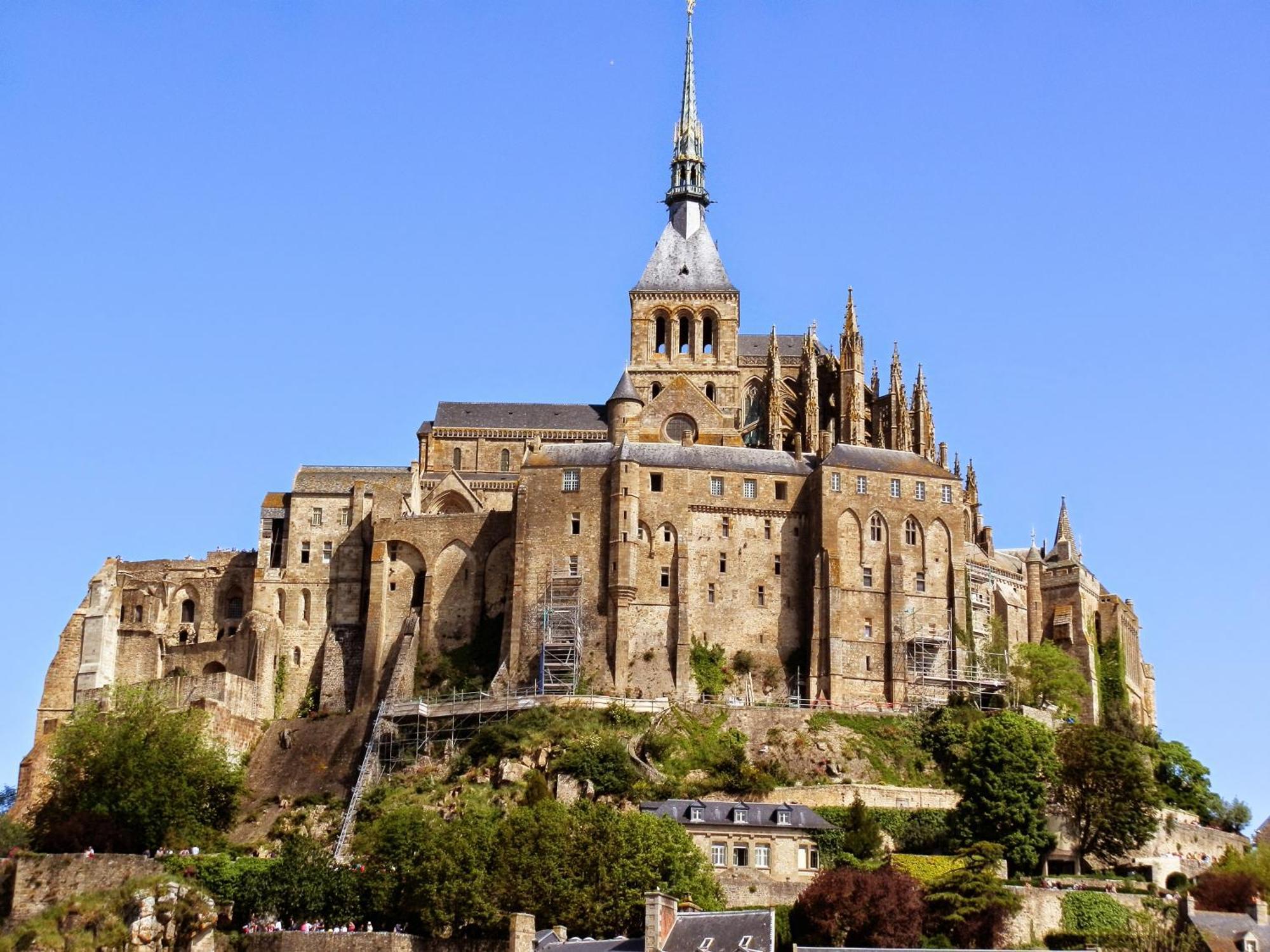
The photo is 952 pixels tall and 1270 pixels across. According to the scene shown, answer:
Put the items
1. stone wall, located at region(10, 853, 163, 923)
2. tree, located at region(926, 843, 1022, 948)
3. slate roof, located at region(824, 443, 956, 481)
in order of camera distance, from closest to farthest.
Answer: tree, located at region(926, 843, 1022, 948) → stone wall, located at region(10, 853, 163, 923) → slate roof, located at region(824, 443, 956, 481)

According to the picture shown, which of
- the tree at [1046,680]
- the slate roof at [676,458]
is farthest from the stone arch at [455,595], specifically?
the tree at [1046,680]

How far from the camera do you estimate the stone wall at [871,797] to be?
8131 cm

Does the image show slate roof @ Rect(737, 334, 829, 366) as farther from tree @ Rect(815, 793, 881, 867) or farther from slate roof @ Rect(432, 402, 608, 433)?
tree @ Rect(815, 793, 881, 867)

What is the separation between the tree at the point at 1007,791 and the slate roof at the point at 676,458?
20.1m

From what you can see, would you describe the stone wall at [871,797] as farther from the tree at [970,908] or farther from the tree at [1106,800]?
the tree at [970,908]

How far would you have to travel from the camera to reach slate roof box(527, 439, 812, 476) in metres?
98.1

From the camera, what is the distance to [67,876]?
79500 millimetres

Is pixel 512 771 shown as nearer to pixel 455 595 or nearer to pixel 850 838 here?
pixel 850 838

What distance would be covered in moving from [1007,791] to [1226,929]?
1297 cm

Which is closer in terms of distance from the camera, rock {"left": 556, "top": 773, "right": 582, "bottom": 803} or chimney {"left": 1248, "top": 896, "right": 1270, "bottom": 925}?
chimney {"left": 1248, "top": 896, "right": 1270, "bottom": 925}

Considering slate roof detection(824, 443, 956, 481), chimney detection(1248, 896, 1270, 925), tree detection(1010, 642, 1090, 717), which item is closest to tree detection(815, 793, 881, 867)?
chimney detection(1248, 896, 1270, 925)

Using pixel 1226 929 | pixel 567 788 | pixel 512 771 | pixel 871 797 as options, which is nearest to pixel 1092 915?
pixel 1226 929

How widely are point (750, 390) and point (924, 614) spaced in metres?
21.5

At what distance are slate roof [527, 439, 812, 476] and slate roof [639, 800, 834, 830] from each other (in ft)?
76.1
